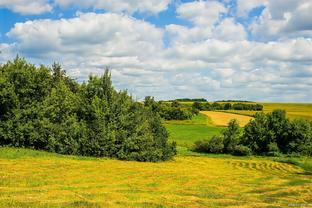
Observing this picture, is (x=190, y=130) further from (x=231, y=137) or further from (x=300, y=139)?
(x=300, y=139)

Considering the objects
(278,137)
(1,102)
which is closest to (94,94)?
(1,102)

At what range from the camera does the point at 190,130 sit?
350 feet

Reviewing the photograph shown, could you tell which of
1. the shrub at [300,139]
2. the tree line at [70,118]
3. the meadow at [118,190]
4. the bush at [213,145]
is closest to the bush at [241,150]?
the bush at [213,145]

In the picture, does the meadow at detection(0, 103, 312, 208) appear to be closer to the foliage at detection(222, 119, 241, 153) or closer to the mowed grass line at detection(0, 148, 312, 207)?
the mowed grass line at detection(0, 148, 312, 207)

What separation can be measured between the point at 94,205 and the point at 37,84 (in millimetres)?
34828

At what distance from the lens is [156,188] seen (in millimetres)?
24516

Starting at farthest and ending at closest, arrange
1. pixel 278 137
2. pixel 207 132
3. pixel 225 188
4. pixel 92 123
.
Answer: pixel 207 132, pixel 278 137, pixel 92 123, pixel 225 188

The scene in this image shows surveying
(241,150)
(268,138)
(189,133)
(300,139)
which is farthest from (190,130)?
(300,139)

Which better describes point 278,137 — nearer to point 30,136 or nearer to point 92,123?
point 92,123

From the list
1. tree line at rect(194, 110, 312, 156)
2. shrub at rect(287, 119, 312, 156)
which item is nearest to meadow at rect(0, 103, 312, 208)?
tree line at rect(194, 110, 312, 156)

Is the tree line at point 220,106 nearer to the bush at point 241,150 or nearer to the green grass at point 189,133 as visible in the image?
the green grass at point 189,133

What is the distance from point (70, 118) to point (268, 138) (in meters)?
45.1

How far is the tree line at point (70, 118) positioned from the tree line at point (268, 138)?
30.1 metres

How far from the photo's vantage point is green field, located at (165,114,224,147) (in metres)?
93.1
